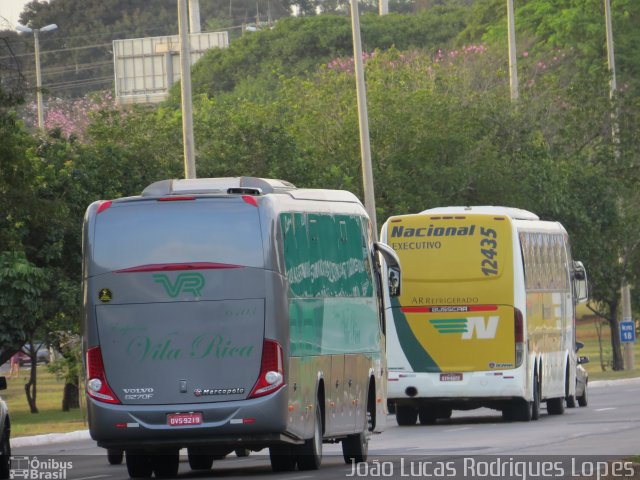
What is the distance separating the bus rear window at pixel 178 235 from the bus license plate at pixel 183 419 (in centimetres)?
156

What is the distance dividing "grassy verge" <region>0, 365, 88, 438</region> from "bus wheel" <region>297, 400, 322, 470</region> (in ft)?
38.0

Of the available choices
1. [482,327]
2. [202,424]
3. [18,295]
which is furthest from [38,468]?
[18,295]

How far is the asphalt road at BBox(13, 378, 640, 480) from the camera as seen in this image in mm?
19344

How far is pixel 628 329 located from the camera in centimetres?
5416

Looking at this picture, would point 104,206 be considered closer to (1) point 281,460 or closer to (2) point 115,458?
(1) point 281,460

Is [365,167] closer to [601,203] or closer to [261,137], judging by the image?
[261,137]

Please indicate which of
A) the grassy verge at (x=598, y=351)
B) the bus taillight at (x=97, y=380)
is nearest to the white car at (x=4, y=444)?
the bus taillight at (x=97, y=380)

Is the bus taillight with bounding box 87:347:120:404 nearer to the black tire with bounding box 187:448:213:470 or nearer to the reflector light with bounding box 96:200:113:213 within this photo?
the reflector light with bounding box 96:200:113:213

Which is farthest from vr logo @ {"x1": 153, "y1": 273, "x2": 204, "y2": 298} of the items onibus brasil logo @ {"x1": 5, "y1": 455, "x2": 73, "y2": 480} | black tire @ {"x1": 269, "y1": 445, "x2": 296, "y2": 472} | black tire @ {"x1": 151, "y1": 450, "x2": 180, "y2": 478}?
onibus brasil logo @ {"x1": 5, "y1": 455, "x2": 73, "y2": 480}

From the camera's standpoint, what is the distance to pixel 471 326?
29.6m

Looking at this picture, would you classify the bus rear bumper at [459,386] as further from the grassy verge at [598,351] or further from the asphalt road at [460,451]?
the grassy verge at [598,351]

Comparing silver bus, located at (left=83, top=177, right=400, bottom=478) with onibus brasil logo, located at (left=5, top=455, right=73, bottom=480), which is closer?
silver bus, located at (left=83, top=177, right=400, bottom=478)

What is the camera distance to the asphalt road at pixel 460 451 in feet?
63.5

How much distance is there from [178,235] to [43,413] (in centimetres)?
2653
